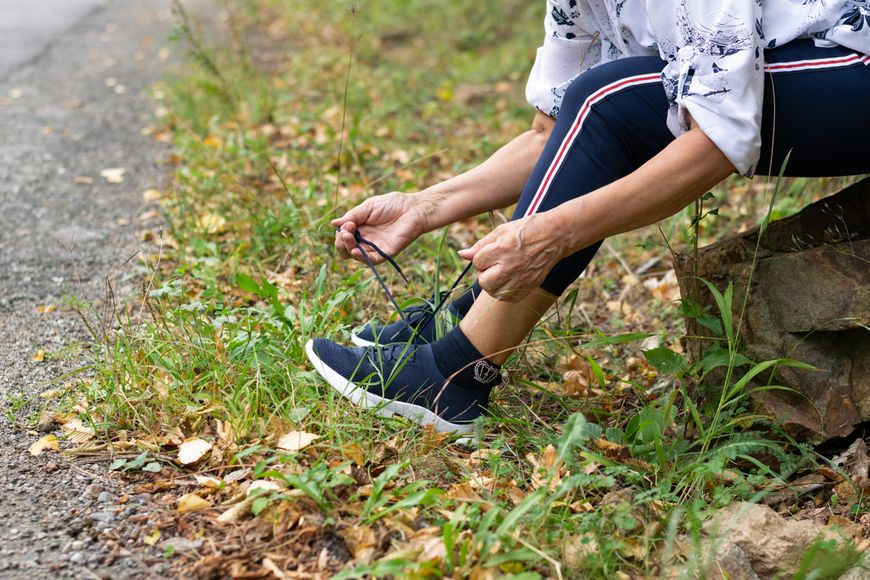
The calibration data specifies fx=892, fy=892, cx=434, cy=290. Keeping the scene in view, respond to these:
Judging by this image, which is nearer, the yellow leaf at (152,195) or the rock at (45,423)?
the rock at (45,423)

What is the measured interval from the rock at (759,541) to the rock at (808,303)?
31cm

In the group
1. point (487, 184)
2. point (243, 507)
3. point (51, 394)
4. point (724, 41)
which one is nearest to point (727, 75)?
point (724, 41)

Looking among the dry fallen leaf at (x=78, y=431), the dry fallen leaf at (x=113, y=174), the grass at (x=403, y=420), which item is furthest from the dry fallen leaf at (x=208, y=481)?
the dry fallen leaf at (x=113, y=174)

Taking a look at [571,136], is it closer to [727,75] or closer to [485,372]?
[727,75]

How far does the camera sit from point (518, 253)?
5.16 ft

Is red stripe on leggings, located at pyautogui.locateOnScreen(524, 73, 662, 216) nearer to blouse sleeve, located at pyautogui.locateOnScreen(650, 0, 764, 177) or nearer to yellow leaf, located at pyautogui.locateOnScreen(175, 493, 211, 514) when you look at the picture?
blouse sleeve, located at pyautogui.locateOnScreen(650, 0, 764, 177)

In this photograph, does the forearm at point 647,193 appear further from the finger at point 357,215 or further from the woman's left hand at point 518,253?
the finger at point 357,215

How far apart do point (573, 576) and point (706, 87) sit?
0.83 m

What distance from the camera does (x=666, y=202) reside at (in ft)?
5.17

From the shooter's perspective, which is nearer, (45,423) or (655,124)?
(655,124)

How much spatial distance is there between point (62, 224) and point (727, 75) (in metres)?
2.35

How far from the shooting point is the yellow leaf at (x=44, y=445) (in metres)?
1.71

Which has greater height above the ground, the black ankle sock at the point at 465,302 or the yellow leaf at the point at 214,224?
the black ankle sock at the point at 465,302

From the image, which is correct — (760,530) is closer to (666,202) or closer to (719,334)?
(719,334)
